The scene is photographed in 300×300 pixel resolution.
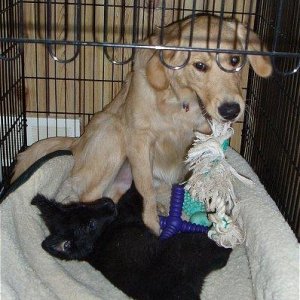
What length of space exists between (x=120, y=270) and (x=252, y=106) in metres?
1.19

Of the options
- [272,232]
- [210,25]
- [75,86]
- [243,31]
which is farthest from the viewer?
[75,86]

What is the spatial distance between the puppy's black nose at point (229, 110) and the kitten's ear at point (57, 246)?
66cm

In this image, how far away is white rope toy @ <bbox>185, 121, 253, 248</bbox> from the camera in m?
1.74

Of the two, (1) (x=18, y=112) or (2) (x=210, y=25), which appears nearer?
(2) (x=210, y=25)

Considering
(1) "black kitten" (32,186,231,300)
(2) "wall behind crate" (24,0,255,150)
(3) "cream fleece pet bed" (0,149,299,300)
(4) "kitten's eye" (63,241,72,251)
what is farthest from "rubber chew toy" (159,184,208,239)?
(2) "wall behind crate" (24,0,255,150)

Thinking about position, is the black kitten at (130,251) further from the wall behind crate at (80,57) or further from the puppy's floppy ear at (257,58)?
the wall behind crate at (80,57)

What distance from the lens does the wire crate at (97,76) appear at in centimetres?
203

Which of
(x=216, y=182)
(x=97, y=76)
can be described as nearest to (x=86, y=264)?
(x=216, y=182)

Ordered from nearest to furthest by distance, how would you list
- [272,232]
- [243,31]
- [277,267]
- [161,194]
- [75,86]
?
[277,267] → [272,232] → [243,31] → [161,194] → [75,86]

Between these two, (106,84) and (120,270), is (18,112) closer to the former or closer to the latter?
(106,84)

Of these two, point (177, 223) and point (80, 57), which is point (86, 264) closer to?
point (177, 223)

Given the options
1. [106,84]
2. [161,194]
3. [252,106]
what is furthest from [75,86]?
[252,106]

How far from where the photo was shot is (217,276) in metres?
1.81

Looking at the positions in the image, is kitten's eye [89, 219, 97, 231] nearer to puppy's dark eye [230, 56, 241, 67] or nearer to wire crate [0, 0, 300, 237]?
wire crate [0, 0, 300, 237]
